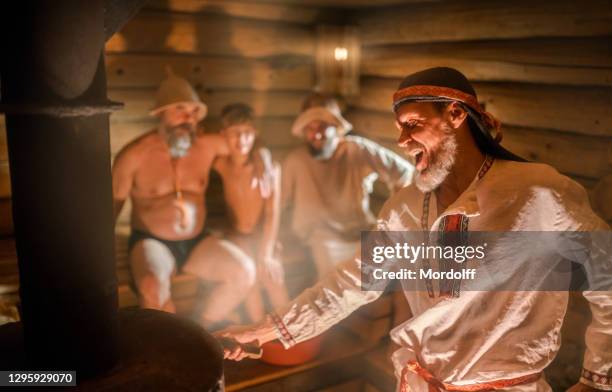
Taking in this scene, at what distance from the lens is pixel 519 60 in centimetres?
451

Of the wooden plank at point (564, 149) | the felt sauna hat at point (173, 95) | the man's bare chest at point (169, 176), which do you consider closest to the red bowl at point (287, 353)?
the man's bare chest at point (169, 176)

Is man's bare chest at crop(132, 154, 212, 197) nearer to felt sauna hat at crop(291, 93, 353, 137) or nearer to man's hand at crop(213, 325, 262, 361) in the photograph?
felt sauna hat at crop(291, 93, 353, 137)

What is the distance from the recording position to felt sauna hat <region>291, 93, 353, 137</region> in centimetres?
521

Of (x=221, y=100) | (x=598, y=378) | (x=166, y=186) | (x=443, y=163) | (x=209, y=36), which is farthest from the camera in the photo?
(x=221, y=100)

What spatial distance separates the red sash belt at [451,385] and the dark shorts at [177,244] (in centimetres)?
244

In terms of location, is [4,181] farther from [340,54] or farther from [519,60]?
[519,60]

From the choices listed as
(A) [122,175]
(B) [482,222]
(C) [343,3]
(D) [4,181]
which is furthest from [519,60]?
(D) [4,181]

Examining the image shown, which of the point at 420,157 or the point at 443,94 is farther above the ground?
the point at 443,94

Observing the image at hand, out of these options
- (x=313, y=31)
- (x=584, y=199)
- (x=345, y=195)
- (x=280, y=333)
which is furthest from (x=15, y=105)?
(x=313, y=31)

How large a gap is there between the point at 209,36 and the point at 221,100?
668 millimetres

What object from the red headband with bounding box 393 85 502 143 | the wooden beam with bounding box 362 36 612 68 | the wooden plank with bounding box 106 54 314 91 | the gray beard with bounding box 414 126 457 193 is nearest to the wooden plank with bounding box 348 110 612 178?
the wooden beam with bounding box 362 36 612 68

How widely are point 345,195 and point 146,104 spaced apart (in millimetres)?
2184

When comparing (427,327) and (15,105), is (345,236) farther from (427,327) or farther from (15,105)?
(15,105)

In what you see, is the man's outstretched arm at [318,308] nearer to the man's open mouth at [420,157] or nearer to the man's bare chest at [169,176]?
the man's open mouth at [420,157]
